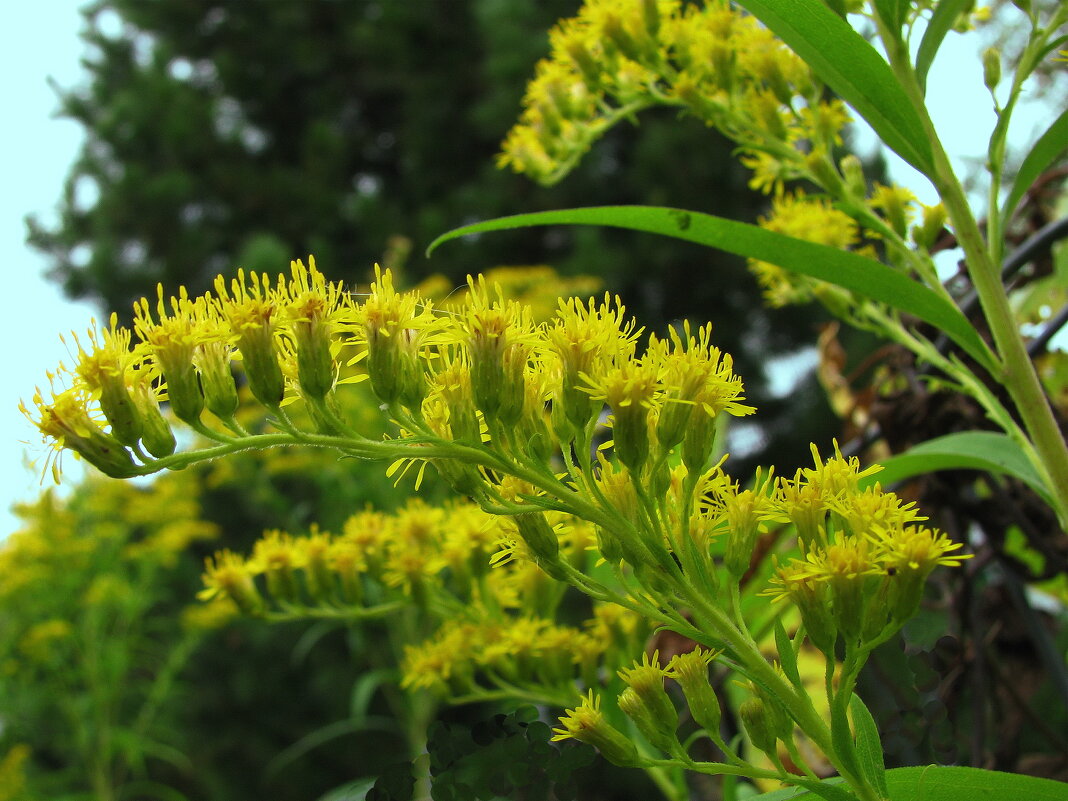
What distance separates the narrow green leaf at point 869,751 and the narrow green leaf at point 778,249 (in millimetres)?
179

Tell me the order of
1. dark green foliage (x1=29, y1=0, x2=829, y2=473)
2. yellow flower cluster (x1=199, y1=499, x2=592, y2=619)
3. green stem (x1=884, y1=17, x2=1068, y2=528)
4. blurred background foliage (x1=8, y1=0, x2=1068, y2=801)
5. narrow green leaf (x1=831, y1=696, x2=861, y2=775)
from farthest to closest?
1. dark green foliage (x1=29, y1=0, x2=829, y2=473)
2. blurred background foliage (x1=8, y1=0, x2=1068, y2=801)
3. yellow flower cluster (x1=199, y1=499, x2=592, y2=619)
4. green stem (x1=884, y1=17, x2=1068, y2=528)
5. narrow green leaf (x1=831, y1=696, x2=861, y2=775)

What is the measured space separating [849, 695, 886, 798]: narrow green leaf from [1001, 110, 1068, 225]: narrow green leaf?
0.29 metres

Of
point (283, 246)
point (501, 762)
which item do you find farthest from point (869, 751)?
point (283, 246)

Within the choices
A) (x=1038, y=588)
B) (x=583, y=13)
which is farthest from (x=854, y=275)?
(x=1038, y=588)

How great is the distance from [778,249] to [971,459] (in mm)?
229

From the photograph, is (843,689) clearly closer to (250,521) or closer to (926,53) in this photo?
(926,53)

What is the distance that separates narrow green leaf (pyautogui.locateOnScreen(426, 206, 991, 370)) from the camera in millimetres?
395

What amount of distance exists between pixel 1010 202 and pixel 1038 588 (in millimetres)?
651

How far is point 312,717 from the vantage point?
14.1 ft

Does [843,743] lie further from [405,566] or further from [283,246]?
[283,246]

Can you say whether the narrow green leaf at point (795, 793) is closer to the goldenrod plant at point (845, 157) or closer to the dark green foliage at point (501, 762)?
the dark green foliage at point (501, 762)

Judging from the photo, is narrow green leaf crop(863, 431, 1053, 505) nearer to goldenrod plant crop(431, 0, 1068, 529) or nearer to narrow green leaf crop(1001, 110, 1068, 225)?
goldenrod plant crop(431, 0, 1068, 529)

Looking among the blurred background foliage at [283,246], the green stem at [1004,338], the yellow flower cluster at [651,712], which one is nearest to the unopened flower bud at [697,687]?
the yellow flower cluster at [651,712]

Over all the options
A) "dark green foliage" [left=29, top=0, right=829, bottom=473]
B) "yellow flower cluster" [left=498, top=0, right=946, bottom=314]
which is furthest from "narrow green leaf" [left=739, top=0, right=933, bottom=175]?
"dark green foliage" [left=29, top=0, right=829, bottom=473]
